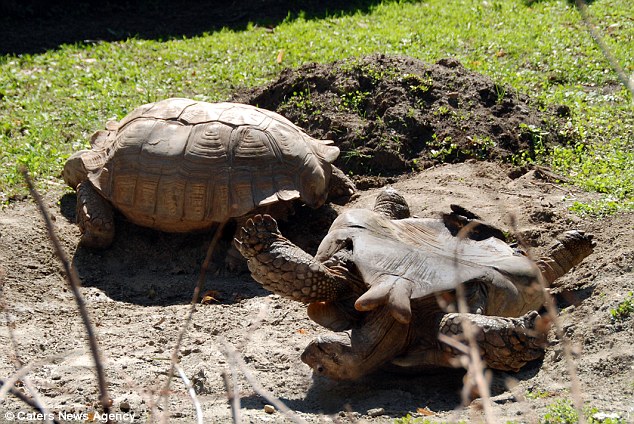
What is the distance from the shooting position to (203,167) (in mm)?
6164

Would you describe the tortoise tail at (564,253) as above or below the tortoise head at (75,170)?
above

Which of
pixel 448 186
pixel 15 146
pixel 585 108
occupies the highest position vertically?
pixel 585 108

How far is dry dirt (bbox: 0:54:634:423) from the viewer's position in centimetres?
407

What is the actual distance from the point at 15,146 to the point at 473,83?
419cm

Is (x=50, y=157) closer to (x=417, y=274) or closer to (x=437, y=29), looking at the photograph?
(x=417, y=274)

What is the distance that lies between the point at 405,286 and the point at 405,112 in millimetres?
3205

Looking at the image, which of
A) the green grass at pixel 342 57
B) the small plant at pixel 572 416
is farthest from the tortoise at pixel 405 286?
the green grass at pixel 342 57

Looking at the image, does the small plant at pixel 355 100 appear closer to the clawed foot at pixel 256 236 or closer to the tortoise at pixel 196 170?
the tortoise at pixel 196 170

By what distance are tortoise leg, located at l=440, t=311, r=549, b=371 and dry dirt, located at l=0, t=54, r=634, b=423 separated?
0.14 meters

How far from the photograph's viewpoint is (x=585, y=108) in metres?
7.68

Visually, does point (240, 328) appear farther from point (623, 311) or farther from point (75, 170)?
point (75, 170)

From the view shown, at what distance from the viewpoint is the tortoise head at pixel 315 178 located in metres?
6.31

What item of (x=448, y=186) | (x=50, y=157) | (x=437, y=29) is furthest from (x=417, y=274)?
(x=437, y=29)

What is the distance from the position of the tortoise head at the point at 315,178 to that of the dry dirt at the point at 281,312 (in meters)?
0.18
